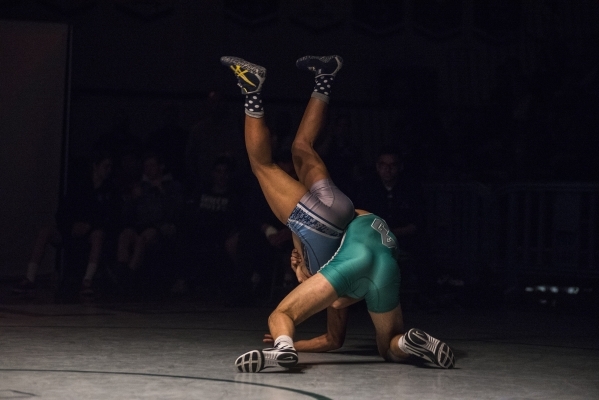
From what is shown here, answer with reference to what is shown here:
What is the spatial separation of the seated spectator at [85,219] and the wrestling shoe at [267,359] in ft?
16.8

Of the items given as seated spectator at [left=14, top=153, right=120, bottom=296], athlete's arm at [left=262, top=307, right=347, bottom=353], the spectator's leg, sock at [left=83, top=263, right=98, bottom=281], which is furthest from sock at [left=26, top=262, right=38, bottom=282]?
athlete's arm at [left=262, top=307, right=347, bottom=353]

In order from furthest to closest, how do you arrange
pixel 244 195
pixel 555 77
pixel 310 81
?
pixel 310 81
pixel 555 77
pixel 244 195

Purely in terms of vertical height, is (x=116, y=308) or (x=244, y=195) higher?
(x=244, y=195)

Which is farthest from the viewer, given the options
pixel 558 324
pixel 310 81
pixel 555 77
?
pixel 310 81

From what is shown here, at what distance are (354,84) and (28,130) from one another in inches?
196

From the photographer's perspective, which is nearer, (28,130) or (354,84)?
(28,130)

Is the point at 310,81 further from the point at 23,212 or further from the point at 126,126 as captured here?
the point at 23,212

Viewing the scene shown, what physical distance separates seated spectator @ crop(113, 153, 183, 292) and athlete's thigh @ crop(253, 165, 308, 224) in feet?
14.4

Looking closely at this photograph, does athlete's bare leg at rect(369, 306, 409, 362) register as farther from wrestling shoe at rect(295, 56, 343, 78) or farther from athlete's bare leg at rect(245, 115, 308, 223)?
wrestling shoe at rect(295, 56, 343, 78)

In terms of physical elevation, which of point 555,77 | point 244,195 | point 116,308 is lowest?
point 116,308

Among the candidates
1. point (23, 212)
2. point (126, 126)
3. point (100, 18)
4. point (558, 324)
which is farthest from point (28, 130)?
point (558, 324)

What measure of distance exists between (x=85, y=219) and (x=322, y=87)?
14.5ft

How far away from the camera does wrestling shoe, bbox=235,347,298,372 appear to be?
5.77m

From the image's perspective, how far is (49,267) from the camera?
477 inches
